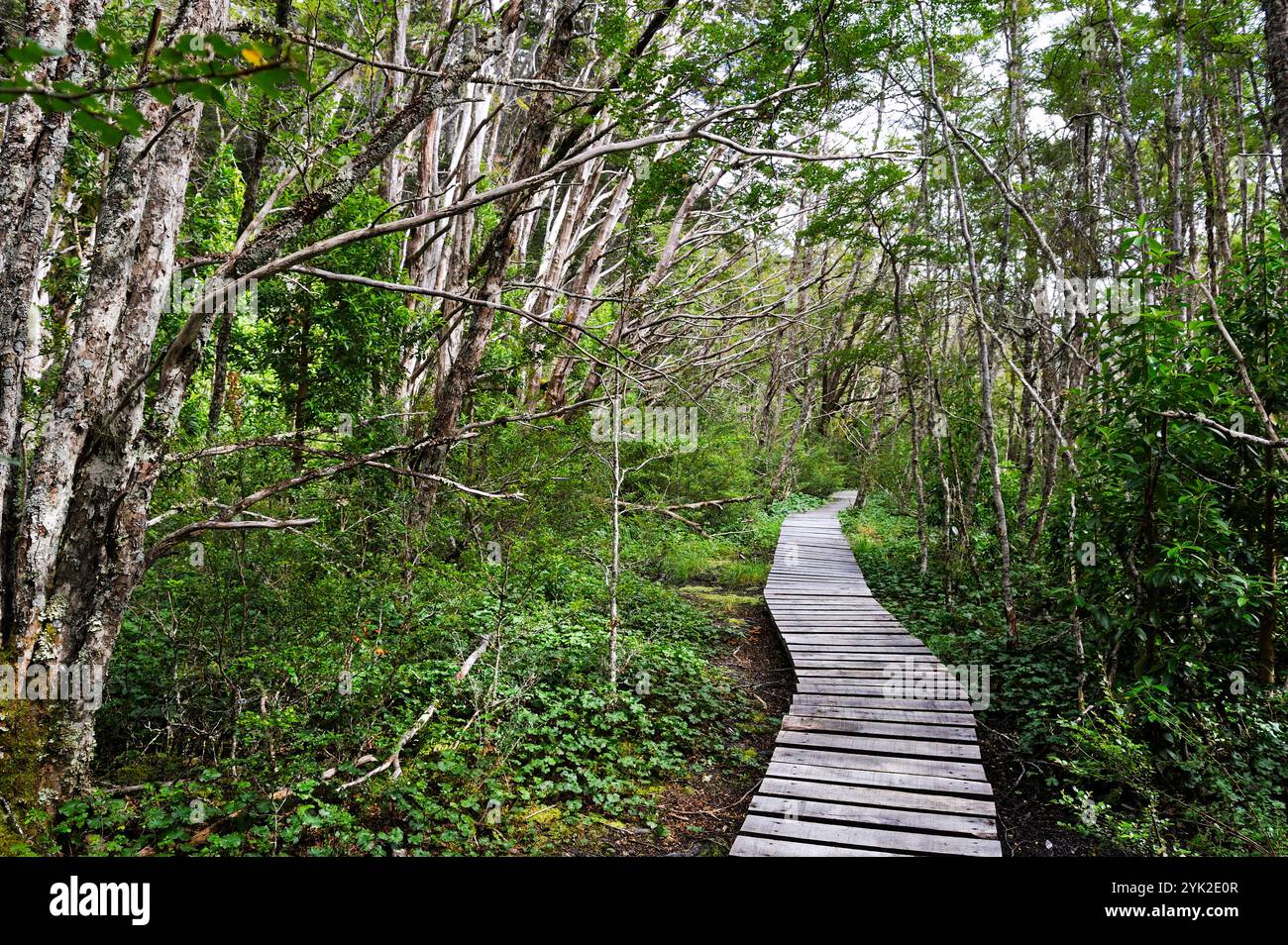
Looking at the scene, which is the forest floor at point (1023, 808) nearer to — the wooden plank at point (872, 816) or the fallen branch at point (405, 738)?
the wooden plank at point (872, 816)

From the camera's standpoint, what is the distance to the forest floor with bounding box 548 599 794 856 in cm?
389

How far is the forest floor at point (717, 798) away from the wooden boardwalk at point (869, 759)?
1.14 feet

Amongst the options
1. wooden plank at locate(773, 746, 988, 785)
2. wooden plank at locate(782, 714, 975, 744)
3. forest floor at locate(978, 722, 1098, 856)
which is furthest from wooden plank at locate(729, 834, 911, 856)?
wooden plank at locate(782, 714, 975, 744)

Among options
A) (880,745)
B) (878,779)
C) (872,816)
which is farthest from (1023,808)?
(872,816)

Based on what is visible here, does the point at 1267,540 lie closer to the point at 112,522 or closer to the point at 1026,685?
the point at 1026,685

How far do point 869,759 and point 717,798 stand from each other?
3.48 feet

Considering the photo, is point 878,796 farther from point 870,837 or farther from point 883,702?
point 883,702

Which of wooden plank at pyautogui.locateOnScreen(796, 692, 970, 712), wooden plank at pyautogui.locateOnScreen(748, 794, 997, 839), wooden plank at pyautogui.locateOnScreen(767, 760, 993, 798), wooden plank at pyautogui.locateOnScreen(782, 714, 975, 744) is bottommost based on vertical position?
wooden plank at pyautogui.locateOnScreen(748, 794, 997, 839)

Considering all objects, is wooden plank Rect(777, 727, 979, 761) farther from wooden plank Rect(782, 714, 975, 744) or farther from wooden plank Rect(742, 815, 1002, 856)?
wooden plank Rect(742, 815, 1002, 856)

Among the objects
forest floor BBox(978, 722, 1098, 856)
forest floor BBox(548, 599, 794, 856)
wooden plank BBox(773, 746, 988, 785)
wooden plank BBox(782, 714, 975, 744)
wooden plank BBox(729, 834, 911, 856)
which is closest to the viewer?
wooden plank BBox(729, 834, 911, 856)

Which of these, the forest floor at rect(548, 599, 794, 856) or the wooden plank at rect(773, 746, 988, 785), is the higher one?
the wooden plank at rect(773, 746, 988, 785)

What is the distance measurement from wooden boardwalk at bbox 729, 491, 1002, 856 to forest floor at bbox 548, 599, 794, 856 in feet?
1.14

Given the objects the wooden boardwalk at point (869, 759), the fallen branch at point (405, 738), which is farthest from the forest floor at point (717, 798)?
the fallen branch at point (405, 738)

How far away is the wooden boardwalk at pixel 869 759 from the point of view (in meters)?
3.67
